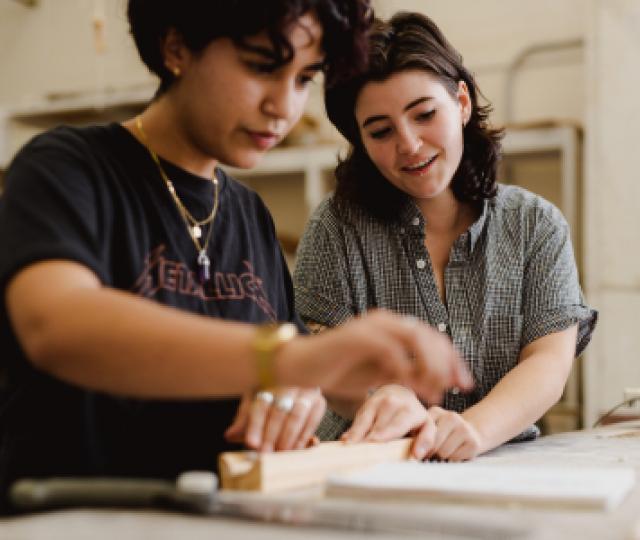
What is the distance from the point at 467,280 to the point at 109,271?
0.93 m

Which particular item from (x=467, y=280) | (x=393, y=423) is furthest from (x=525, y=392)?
(x=393, y=423)

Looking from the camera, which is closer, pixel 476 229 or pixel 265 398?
pixel 265 398

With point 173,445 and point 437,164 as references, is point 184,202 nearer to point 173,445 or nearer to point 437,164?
point 173,445

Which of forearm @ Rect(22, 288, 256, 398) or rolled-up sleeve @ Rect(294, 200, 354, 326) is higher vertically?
forearm @ Rect(22, 288, 256, 398)

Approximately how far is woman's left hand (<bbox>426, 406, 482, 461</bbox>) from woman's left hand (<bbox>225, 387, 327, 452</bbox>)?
244mm

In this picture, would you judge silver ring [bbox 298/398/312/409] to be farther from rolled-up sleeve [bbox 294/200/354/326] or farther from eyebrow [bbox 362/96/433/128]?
A: eyebrow [bbox 362/96/433/128]

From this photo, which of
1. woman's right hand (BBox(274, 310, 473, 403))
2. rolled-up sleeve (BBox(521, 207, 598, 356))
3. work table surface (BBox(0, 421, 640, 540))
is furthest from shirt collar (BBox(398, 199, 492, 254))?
woman's right hand (BBox(274, 310, 473, 403))

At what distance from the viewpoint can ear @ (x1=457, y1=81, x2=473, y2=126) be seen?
175 centimetres

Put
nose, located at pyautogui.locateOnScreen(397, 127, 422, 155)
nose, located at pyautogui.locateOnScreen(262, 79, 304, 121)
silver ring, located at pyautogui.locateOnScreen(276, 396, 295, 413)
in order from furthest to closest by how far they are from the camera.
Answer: nose, located at pyautogui.locateOnScreen(397, 127, 422, 155), silver ring, located at pyautogui.locateOnScreen(276, 396, 295, 413), nose, located at pyautogui.locateOnScreen(262, 79, 304, 121)

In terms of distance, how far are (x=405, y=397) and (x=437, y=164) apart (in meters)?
0.56

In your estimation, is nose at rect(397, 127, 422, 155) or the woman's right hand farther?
nose at rect(397, 127, 422, 155)

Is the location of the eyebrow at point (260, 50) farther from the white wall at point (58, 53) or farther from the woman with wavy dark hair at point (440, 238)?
the white wall at point (58, 53)

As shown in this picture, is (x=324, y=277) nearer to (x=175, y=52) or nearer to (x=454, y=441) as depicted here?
(x=454, y=441)

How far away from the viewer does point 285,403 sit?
109 cm
